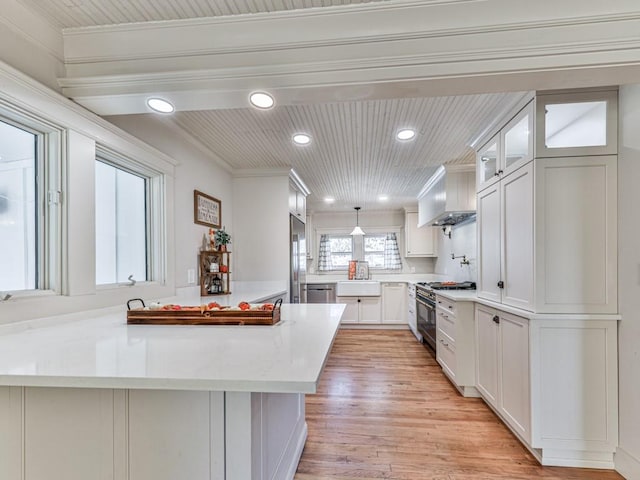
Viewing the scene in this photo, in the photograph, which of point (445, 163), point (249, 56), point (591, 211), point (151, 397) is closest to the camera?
point (151, 397)

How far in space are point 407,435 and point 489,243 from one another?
5.19 ft

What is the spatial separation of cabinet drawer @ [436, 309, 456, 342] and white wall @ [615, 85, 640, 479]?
1253 mm

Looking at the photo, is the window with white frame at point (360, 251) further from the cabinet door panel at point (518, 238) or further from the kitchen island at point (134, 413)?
the kitchen island at point (134, 413)

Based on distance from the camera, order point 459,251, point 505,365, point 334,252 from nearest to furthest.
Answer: point 505,365, point 459,251, point 334,252

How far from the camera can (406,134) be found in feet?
8.61

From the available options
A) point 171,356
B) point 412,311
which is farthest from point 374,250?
point 171,356

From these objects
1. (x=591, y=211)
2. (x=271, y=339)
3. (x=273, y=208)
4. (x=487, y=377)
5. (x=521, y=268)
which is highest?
(x=273, y=208)

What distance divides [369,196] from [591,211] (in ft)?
11.2

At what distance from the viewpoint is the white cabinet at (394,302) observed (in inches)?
217

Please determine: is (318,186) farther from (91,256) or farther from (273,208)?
(91,256)

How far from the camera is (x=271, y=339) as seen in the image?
45.7 inches

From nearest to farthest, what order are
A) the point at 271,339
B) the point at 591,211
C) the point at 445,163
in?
the point at 271,339 < the point at 591,211 < the point at 445,163

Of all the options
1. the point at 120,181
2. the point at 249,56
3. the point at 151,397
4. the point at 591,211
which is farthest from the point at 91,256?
the point at 591,211

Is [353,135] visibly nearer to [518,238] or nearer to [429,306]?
[518,238]
